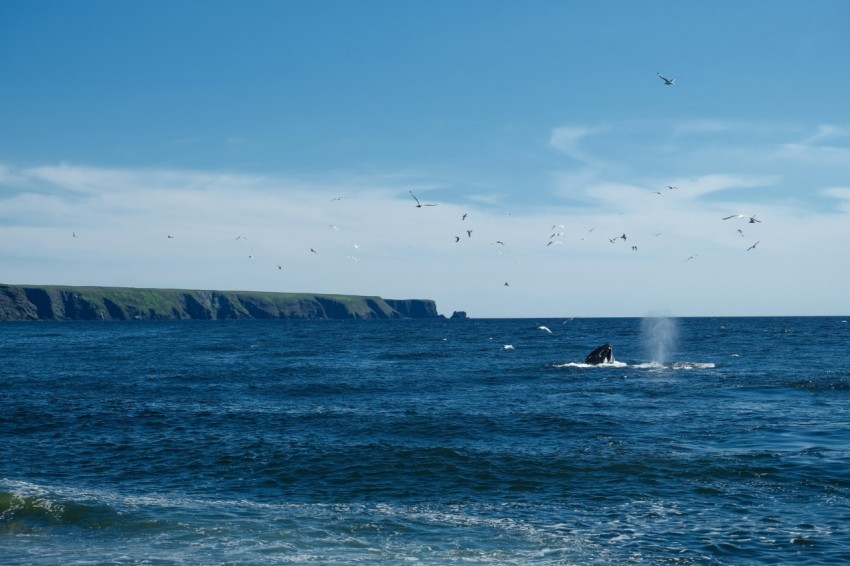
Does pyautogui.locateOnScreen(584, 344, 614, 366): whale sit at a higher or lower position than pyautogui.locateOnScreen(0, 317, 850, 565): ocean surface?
higher

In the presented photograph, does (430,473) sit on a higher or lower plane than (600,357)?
lower

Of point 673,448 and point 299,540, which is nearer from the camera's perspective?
point 299,540

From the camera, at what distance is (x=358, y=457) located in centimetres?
3067

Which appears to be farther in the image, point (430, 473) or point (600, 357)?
point (600, 357)

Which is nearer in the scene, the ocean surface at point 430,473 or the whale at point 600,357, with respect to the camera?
the ocean surface at point 430,473

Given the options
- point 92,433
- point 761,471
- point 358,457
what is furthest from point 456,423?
point 92,433

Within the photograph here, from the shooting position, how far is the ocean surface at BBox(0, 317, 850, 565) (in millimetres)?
19812

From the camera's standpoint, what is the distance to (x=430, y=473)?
28047 millimetres

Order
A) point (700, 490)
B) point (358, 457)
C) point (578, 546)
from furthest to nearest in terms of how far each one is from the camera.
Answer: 1. point (358, 457)
2. point (700, 490)
3. point (578, 546)

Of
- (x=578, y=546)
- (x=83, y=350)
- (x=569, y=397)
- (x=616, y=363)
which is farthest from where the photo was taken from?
(x=83, y=350)

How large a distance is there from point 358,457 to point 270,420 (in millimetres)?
11190

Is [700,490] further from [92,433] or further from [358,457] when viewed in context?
[92,433]

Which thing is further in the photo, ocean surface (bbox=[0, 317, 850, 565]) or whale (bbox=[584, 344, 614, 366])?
whale (bbox=[584, 344, 614, 366])

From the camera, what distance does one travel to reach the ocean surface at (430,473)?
1981 cm
